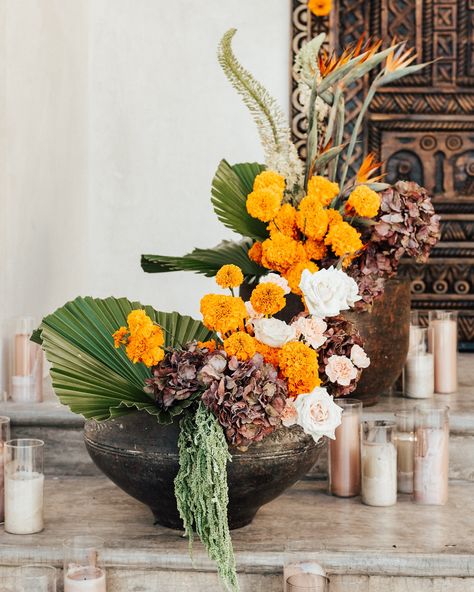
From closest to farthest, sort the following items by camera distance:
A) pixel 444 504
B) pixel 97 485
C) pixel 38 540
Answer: pixel 38 540 < pixel 444 504 < pixel 97 485

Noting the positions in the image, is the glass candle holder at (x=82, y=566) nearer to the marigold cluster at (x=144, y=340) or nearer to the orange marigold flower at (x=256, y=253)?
the marigold cluster at (x=144, y=340)

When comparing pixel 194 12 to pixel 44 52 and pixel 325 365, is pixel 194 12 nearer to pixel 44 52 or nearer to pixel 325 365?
pixel 44 52

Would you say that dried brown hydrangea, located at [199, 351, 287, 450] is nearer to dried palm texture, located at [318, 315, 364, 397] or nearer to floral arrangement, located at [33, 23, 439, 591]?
floral arrangement, located at [33, 23, 439, 591]

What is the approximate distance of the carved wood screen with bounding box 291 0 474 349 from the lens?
2928mm

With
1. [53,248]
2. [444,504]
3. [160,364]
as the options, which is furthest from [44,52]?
[444,504]

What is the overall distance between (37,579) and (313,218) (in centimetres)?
76

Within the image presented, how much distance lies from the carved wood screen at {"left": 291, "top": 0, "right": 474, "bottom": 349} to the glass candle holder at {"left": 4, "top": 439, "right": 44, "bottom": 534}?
61.7 inches

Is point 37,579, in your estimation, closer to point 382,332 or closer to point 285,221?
point 285,221

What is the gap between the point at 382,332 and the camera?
197cm

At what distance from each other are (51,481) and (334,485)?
57 centimetres

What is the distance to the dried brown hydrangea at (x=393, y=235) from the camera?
1.82m

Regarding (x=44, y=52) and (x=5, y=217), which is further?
(x=44, y=52)

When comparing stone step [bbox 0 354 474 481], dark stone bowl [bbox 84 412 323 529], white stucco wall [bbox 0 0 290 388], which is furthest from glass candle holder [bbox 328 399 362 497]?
white stucco wall [bbox 0 0 290 388]

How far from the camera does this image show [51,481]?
6.36 feet
